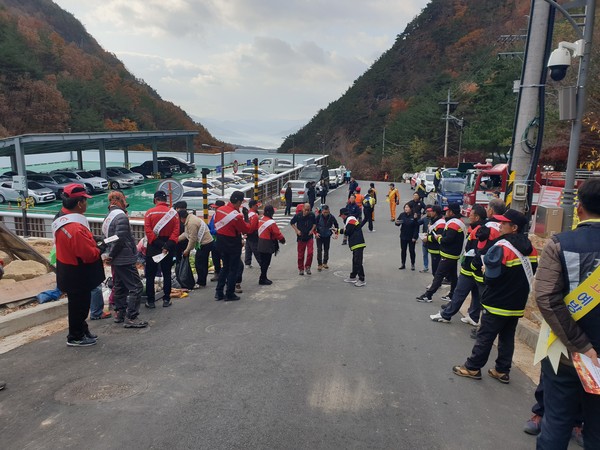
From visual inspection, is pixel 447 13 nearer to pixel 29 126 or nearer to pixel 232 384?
pixel 29 126

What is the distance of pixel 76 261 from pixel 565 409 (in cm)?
515

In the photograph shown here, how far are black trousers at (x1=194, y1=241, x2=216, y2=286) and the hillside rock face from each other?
291cm

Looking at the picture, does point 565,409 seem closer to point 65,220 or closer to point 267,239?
point 65,220

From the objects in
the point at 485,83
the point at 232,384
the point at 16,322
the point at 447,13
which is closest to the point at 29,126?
the point at 485,83

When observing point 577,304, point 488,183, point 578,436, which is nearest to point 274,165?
point 488,183

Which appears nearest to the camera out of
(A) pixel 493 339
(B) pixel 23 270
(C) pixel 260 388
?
(C) pixel 260 388

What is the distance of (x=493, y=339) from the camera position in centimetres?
475

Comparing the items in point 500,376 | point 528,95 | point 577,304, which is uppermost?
point 528,95

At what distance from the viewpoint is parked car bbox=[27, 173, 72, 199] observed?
2873 centimetres

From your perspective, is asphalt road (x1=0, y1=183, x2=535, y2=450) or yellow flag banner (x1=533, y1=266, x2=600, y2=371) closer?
yellow flag banner (x1=533, y1=266, x2=600, y2=371)

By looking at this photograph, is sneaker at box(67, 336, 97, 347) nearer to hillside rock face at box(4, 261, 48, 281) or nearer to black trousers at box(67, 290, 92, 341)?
black trousers at box(67, 290, 92, 341)

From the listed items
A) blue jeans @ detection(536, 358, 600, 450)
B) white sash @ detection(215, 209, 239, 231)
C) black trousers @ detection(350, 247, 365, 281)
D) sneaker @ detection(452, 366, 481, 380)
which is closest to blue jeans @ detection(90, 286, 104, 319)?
white sash @ detection(215, 209, 239, 231)

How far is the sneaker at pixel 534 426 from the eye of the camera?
152 inches

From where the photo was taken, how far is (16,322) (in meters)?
6.13
